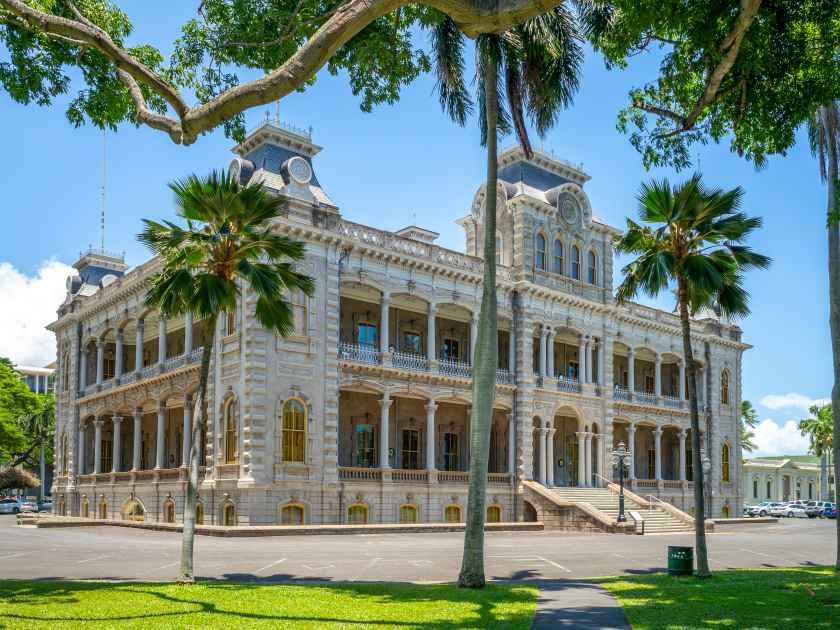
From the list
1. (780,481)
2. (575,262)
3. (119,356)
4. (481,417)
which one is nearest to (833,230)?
(481,417)

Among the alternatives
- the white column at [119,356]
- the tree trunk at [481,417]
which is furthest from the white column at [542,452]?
the tree trunk at [481,417]

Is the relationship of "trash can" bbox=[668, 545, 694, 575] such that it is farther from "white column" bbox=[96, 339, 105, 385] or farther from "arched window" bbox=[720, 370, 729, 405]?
"arched window" bbox=[720, 370, 729, 405]

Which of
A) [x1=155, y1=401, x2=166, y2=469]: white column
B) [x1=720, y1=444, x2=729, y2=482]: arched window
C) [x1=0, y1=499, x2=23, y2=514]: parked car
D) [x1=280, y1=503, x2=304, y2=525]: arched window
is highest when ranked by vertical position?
[x1=155, y1=401, x2=166, y2=469]: white column

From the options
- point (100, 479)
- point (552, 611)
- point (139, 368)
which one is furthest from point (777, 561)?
point (100, 479)

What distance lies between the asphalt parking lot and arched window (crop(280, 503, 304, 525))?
11.1ft

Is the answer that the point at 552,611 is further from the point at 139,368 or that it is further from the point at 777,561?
the point at 139,368

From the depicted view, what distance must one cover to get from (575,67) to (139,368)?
29.6m

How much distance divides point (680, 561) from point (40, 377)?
109m

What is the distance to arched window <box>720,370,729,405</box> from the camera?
5625cm

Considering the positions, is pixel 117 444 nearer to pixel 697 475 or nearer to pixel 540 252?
pixel 540 252

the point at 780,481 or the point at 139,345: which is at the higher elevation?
the point at 139,345

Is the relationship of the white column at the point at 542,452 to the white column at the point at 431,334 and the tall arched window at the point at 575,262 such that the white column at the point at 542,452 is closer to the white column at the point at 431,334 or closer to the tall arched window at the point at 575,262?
the white column at the point at 431,334

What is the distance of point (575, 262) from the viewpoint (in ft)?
152

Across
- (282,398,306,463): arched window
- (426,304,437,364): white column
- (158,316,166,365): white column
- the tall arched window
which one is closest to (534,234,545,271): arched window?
the tall arched window
